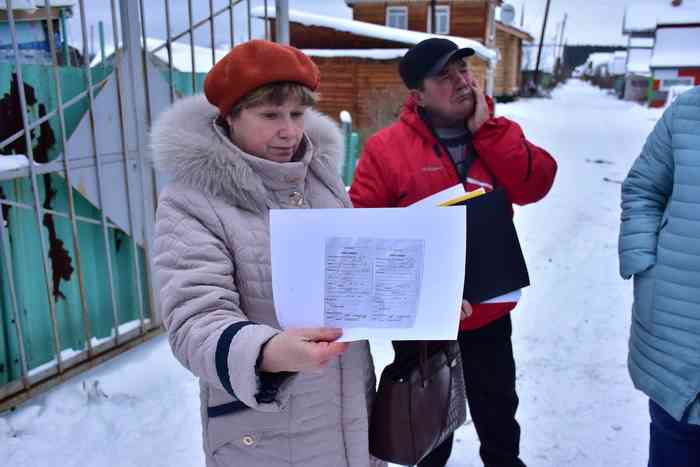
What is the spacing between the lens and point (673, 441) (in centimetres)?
178

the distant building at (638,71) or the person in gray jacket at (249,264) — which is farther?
the distant building at (638,71)

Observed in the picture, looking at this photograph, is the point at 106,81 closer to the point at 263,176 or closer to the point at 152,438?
the point at 152,438

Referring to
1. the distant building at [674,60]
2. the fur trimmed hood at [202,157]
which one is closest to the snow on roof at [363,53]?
the fur trimmed hood at [202,157]

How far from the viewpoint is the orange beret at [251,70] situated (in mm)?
1295

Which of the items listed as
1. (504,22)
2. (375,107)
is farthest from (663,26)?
(375,107)

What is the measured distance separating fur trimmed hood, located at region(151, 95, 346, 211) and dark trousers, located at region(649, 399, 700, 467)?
139 centimetres

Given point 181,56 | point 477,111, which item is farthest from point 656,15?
point 477,111

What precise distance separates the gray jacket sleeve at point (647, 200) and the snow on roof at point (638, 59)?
4241 centimetres

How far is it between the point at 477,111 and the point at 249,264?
47.9 inches

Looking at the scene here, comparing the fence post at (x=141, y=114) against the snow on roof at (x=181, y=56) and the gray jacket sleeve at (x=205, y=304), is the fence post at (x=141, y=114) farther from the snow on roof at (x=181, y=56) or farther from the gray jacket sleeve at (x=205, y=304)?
the gray jacket sleeve at (x=205, y=304)

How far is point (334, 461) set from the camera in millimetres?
1471

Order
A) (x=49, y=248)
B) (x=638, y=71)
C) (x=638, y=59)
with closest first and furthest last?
(x=49, y=248) → (x=638, y=71) → (x=638, y=59)

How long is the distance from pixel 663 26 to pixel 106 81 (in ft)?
116

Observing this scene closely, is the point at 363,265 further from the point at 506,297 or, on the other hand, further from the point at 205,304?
the point at 506,297
